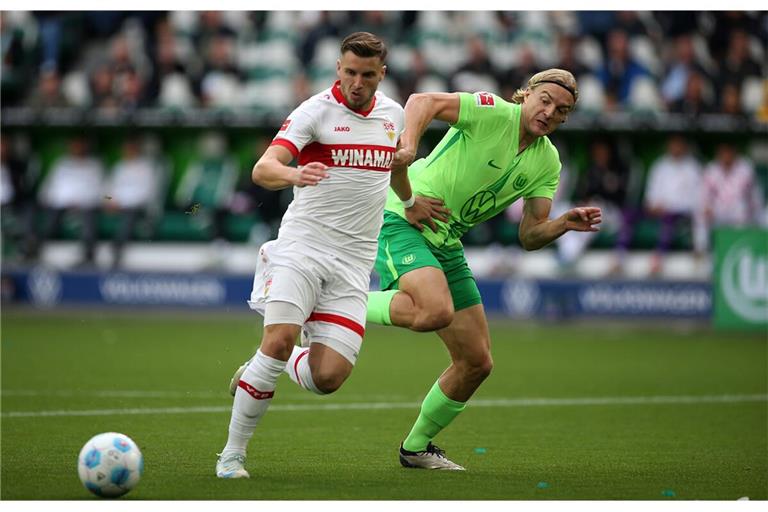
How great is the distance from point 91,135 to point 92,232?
2608mm

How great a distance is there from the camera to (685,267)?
20953mm

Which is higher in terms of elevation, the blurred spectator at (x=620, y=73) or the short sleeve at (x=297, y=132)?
the blurred spectator at (x=620, y=73)

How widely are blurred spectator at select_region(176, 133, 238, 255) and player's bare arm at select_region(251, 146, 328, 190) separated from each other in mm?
14988

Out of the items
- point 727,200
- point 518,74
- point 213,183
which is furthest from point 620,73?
point 213,183

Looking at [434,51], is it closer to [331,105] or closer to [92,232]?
[92,232]

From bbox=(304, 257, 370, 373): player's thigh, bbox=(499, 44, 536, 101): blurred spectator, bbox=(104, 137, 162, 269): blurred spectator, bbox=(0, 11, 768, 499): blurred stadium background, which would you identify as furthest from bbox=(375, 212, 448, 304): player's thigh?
bbox=(104, 137, 162, 269): blurred spectator

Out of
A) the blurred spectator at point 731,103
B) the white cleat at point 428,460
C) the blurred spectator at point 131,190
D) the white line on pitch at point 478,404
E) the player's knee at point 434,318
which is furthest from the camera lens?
the blurred spectator at point 131,190

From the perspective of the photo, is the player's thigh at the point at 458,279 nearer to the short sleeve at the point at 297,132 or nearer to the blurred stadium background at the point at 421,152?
the short sleeve at the point at 297,132

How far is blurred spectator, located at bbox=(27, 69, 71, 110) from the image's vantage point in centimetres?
2239

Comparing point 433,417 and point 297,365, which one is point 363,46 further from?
point 433,417

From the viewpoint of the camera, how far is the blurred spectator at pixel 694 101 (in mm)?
21562

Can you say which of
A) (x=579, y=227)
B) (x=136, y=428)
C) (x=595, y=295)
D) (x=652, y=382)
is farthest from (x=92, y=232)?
(x=579, y=227)

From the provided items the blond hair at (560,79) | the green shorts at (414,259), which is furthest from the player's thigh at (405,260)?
the blond hair at (560,79)

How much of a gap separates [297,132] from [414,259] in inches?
57.0
